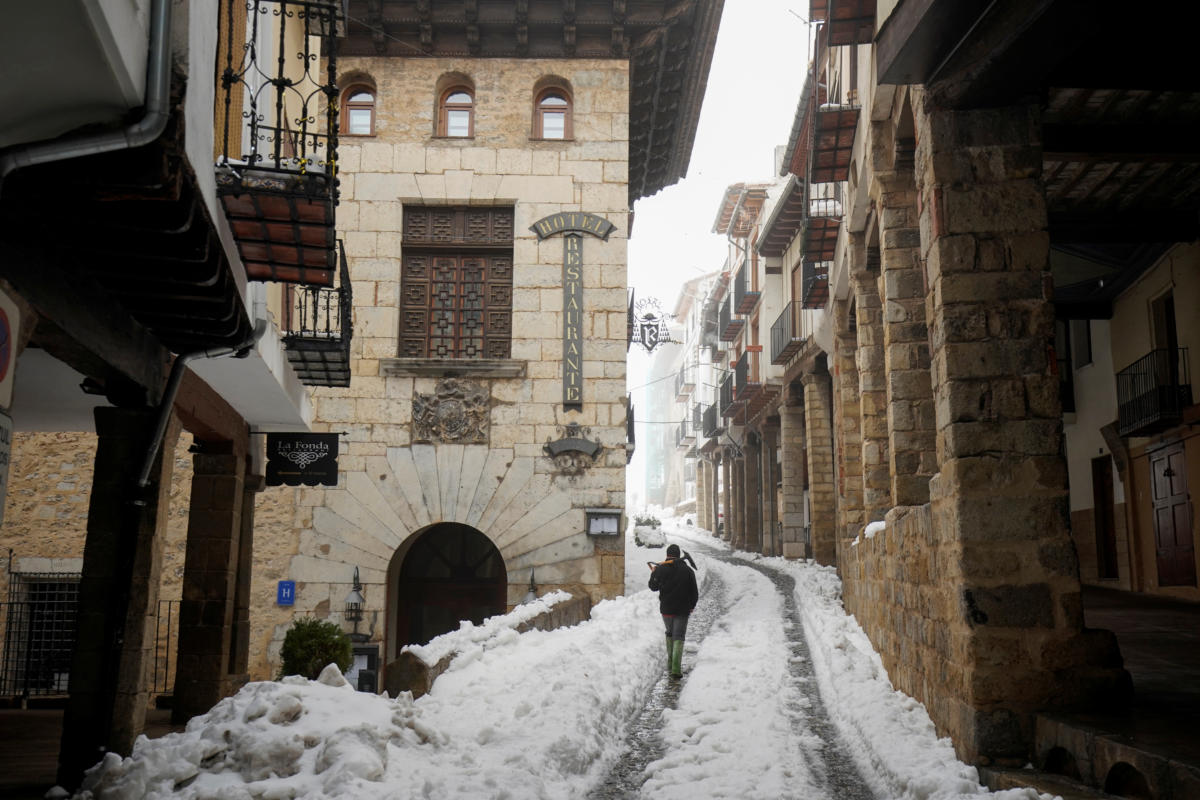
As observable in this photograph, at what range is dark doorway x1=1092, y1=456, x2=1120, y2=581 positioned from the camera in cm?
1817

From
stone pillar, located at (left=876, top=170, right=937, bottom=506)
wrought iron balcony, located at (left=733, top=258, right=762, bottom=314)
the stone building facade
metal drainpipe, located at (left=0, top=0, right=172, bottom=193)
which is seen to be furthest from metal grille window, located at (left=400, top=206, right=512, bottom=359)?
wrought iron balcony, located at (left=733, top=258, right=762, bottom=314)

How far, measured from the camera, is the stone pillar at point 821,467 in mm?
23953

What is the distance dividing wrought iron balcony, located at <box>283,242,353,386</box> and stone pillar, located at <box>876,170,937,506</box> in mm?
5407

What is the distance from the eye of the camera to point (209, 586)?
10.8 meters

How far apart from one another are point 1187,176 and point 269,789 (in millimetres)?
10773

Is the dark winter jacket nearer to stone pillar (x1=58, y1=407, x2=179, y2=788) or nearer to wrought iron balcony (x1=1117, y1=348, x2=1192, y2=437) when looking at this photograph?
stone pillar (x1=58, y1=407, x2=179, y2=788)

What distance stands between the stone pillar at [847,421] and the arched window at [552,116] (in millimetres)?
5236

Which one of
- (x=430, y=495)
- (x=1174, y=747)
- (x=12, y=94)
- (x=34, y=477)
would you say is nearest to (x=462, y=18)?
(x=430, y=495)

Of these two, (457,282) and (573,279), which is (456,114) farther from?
(573,279)

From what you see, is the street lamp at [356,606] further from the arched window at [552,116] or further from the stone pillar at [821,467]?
the stone pillar at [821,467]

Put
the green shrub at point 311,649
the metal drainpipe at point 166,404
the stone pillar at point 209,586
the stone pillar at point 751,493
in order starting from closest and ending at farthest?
the metal drainpipe at point 166,404 → the stone pillar at point 209,586 → the green shrub at point 311,649 → the stone pillar at point 751,493

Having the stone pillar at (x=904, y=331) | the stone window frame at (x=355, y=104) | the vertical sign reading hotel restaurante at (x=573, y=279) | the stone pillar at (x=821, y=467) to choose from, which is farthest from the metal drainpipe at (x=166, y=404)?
the stone pillar at (x=821, y=467)

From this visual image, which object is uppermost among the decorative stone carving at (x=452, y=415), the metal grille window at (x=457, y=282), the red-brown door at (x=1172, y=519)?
the metal grille window at (x=457, y=282)

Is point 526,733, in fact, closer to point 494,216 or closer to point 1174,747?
point 1174,747
